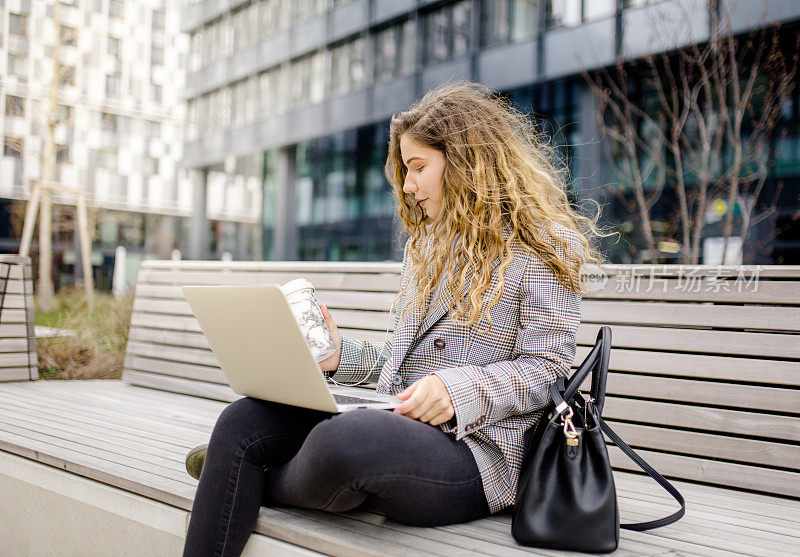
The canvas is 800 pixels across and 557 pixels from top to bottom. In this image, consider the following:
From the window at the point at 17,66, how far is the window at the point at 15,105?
474 mm

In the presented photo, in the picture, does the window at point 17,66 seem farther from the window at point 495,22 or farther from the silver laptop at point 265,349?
the silver laptop at point 265,349

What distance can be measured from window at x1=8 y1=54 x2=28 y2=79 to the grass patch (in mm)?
7873

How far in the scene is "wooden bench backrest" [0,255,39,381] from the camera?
4691 millimetres

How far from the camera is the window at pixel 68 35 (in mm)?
12430

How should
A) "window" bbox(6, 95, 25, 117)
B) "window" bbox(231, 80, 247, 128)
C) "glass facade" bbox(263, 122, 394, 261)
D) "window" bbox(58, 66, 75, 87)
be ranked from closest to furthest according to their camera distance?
"window" bbox(58, 66, 75, 87) < "window" bbox(6, 95, 25, 117) < "glass facade" bbox(263, 122, 394, 261) < "window" bbox(231, 80, 247, 128)

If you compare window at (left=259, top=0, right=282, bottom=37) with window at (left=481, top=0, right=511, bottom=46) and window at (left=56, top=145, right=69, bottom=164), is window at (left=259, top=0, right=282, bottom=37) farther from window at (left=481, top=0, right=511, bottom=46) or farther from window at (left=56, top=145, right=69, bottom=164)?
window at (left=481, top=0, right=511, bottom=46)

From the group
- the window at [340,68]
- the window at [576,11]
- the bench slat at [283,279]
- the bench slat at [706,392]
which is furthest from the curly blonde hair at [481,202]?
the window at [340,68]

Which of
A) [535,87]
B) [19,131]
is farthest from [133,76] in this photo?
[535,87]

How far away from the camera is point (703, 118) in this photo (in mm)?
8602

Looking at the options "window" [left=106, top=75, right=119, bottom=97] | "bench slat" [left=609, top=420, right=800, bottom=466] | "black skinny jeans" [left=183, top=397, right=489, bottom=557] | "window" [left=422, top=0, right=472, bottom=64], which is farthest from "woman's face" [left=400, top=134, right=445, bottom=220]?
"window" [left=106, top=75, right=119, bottom=97]

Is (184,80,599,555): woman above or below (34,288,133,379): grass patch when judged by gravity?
above

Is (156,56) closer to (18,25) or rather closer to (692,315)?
(18,25)

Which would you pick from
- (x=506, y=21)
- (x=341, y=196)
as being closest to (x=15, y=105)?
(x=506, y=21)

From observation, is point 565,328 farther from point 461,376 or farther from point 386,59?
point 386,59
